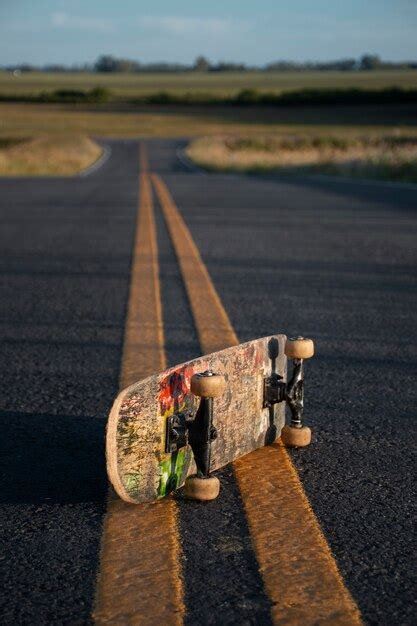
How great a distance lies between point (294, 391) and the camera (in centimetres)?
333

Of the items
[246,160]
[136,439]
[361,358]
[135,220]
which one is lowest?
[246,160]

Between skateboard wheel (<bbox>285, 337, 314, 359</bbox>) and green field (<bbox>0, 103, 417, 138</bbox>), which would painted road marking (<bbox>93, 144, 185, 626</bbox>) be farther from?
green field (<bbox>0, 103, 417, 138</bbox>)

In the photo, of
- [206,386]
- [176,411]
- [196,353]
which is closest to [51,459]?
[176,411]

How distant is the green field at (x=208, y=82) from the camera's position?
5265 inches

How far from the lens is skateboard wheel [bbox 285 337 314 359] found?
3281 millimetres

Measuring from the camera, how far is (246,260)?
8.61m

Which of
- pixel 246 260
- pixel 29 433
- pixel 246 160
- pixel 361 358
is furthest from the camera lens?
pixel 246 160

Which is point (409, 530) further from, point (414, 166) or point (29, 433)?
point (414, 166)

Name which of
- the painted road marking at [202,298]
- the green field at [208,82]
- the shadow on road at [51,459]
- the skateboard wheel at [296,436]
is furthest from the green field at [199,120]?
the skateboard wheel at [296,436]

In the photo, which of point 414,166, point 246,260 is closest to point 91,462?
point 246,260

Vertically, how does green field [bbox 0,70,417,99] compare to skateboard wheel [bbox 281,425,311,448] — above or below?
below

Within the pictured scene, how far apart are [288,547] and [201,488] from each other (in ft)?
1.23

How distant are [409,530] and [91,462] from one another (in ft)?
3.37

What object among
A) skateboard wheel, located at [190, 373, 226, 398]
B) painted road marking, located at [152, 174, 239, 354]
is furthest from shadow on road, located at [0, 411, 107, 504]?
painted road marking, located at [152, 174, 239, 354]
